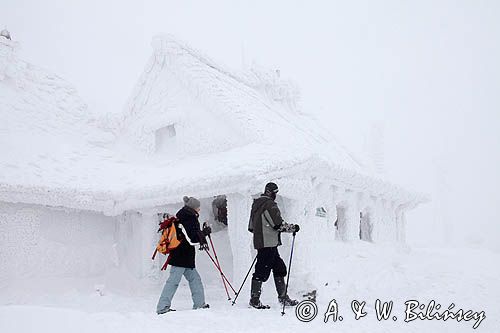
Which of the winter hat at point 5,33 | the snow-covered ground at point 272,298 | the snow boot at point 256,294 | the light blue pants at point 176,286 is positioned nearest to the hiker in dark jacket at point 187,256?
the light blue pants at point 176,286

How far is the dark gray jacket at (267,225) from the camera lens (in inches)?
277

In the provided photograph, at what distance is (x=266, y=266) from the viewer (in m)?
7.05

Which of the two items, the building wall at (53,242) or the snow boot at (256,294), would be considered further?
the building wall at (53,242)

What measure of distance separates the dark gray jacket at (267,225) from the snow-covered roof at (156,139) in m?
1.70

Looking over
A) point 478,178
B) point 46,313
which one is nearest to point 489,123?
point 478,178

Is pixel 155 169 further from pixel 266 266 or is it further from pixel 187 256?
pixel 266 266

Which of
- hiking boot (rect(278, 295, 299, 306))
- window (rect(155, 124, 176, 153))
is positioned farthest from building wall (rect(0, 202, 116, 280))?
hiking boot (rect(278, 295, 299, 306))

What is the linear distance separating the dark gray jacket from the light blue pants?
113cm

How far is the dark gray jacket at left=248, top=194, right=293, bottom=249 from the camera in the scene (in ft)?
23.0

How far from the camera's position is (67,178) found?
37.3 ft

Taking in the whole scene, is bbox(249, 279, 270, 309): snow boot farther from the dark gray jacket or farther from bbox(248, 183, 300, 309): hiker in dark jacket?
the dark gray jacket

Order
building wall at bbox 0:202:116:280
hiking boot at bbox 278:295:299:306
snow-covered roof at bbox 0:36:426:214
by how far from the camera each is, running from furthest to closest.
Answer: building wall at bbox 0:202:116:280, snow-covered roof at bbox 0:36:426:214, hiking boot at bbox 278:295:299:306

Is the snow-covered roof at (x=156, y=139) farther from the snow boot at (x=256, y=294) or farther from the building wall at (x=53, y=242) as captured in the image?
the snow boot at (x=256, y=294)

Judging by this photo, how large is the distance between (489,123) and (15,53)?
181m
